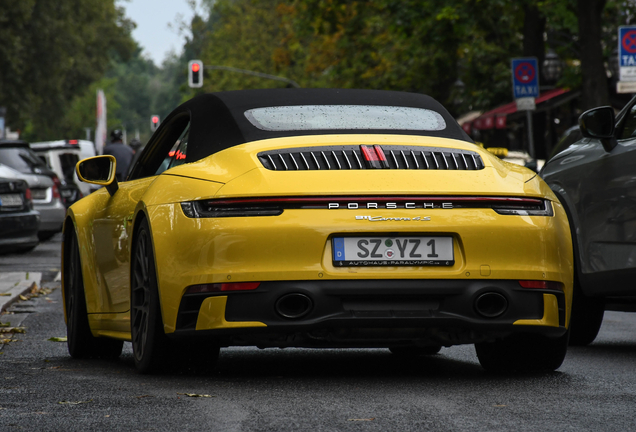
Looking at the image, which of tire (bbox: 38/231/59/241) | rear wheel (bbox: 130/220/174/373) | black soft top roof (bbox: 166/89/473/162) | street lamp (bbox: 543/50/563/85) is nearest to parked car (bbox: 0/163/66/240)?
tire (bbox: 38/231/59/241)

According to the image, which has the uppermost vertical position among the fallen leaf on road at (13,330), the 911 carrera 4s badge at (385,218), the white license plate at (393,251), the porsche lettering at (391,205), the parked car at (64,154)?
the parked car at (64,154)

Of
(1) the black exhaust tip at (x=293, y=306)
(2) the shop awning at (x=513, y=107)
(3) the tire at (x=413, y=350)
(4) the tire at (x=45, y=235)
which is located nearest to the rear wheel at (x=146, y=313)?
(1) the black exhaust tip at (x=293, y=306)

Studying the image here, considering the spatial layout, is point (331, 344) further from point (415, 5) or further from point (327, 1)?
point (327, 1)

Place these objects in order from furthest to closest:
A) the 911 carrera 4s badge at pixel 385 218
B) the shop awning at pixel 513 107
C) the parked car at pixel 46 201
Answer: the shop awning at pixel 513 107 < the parked car at pixel 46 201 < the 911 carrera 4s badge at pixel 385 218

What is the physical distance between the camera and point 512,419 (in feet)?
14.9

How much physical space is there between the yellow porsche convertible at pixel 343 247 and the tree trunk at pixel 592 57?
15932mm

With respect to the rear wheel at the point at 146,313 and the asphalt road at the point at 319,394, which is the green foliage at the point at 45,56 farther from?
the rear wheel at the point at 146,313

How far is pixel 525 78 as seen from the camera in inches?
835

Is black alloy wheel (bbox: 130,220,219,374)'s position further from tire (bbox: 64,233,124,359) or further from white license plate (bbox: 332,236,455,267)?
tire (bbox: 64,233,124,359)

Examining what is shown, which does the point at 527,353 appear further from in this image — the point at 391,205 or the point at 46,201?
the point at 46,201

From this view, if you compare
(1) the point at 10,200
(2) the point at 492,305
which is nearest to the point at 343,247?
(2) the point at 492,305

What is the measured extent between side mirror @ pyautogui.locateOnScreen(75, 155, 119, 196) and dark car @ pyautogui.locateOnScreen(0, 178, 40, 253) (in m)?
10.7

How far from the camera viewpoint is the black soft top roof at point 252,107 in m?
5.88

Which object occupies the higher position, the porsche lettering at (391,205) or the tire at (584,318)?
the porsche lettering at (391,205)
